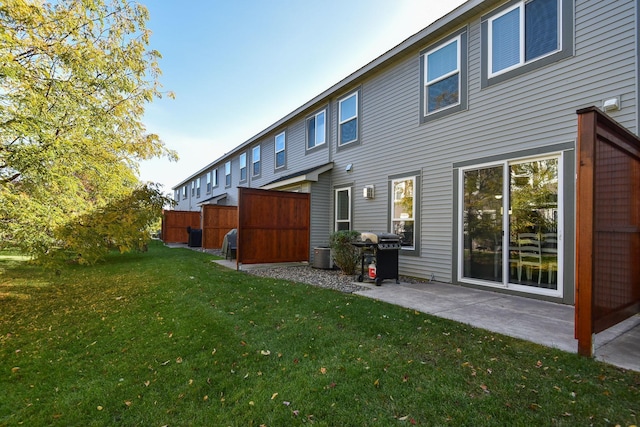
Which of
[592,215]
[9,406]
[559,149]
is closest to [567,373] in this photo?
[592,215]

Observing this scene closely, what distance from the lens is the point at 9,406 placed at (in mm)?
2473

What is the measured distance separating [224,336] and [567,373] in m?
3.43

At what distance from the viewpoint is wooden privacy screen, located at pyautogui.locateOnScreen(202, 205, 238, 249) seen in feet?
50.3

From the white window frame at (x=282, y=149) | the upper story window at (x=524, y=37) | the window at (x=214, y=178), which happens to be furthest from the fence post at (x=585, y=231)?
the window at (x=214, y=178)

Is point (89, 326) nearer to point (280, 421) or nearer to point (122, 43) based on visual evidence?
point (280, 421)

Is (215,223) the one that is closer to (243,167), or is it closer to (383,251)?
(243,167)

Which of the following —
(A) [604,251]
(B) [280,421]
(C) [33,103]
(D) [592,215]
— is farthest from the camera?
(C) [33,103]

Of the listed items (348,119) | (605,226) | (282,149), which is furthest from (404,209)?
(282,149)

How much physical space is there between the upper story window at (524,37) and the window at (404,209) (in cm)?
271

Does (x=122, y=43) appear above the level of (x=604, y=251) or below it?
above

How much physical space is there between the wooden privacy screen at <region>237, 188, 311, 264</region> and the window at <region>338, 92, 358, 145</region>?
88.0 inches

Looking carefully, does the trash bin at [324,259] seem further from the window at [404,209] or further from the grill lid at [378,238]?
the grill lid at [378,238]

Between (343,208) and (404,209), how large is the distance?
255cm

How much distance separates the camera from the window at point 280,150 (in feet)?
43.3
